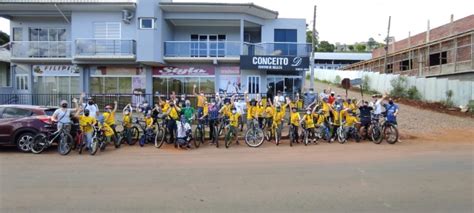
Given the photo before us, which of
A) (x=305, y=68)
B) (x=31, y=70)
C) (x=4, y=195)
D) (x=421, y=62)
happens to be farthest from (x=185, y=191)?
(x=421, y=62)

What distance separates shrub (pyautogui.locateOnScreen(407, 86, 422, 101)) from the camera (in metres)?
31.9

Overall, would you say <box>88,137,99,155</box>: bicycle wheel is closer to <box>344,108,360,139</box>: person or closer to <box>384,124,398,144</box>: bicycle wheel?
<box>344,108,360,139</box>: person

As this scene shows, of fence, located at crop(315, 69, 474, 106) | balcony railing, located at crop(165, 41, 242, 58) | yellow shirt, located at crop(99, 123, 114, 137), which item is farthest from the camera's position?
balcony railing, located at crop(165, 41, 242, 58)

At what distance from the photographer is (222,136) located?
52.9ft

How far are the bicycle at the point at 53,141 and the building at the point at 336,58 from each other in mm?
79235

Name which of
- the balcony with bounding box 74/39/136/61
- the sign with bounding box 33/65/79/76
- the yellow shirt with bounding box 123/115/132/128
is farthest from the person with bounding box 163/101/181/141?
the sign with bounding box 33/65/79/76

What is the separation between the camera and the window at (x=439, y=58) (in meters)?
35.1

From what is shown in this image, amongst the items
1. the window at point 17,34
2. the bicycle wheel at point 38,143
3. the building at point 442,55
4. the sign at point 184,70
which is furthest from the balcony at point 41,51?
the building at point 442,55

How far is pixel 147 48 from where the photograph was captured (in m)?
27.9

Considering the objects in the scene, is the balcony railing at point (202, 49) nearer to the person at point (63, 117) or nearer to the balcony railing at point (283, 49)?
the balcony railing at point (283, 49)

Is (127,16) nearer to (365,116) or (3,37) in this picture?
(365,116)

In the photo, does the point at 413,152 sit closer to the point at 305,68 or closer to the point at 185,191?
the point at 185,191

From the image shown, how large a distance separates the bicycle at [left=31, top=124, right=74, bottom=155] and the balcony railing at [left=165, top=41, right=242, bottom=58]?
15751 millimetres

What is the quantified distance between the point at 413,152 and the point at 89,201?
33.2 ft
